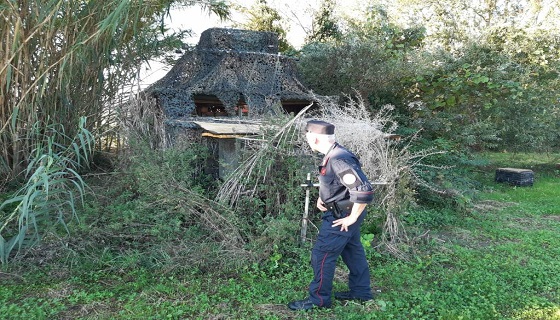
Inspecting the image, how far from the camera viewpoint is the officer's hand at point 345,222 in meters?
3.24

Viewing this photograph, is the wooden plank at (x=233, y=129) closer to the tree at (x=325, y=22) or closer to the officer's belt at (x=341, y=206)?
the officer's belt at (x=341, y=206)

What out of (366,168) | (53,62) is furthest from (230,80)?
(366,168)

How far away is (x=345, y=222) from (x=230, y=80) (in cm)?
534

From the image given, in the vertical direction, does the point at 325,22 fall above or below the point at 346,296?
above

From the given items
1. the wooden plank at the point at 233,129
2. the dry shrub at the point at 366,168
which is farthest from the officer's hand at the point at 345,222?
the wooden plank at the point at 233,129

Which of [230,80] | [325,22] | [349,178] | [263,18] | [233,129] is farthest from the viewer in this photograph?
[263,18]

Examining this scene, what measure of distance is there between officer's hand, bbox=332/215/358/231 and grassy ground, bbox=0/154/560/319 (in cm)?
71

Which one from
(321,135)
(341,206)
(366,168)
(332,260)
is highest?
(321,135)

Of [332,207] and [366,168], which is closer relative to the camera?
[332,207]

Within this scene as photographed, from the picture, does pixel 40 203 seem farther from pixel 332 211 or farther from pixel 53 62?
pixel 332 211

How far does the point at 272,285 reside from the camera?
12.8ft

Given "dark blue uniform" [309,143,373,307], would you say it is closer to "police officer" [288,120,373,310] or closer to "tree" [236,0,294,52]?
"police officer" [288,120,373,310]

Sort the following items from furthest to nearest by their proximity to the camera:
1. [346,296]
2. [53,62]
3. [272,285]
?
[53,62]
[272,285]
[346,296]

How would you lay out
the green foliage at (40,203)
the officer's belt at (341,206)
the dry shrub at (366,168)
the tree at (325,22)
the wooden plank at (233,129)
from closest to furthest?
the officer's belt at (341,206) < the green foliage at (40,203) < the dry shrub at (366,168) < the wooden plank at (233,129) < the tree at (325,22)
